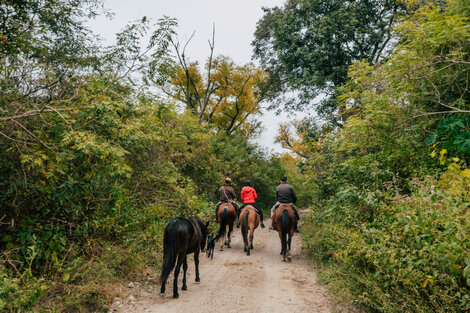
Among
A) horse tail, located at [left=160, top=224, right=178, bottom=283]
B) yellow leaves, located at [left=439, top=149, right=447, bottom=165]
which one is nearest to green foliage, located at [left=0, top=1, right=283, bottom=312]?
horse tail, located at [left=160, top=224, right=178, bottom=283]

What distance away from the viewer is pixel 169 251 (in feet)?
18.7

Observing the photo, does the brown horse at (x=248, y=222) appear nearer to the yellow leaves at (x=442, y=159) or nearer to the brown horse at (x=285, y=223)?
the brown horse at (x=285, y=223)

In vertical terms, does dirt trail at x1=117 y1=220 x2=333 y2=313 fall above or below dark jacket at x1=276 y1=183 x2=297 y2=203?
below

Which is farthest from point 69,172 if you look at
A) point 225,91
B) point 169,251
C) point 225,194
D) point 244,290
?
point 225,91

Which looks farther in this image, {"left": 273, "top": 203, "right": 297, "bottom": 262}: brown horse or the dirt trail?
{"left": 273, "top": 203, "right": 297, "bottom": 262}: brown horse

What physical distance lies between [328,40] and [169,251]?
14.3 metres

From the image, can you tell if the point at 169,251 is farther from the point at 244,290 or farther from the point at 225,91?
the point at 225,91

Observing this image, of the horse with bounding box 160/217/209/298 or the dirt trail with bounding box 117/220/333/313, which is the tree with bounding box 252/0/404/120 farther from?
the horse with bounding box 160/217/209/298

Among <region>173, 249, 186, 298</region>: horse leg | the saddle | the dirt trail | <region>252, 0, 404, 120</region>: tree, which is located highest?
<region>252, 0, 404, 120</region>: tree

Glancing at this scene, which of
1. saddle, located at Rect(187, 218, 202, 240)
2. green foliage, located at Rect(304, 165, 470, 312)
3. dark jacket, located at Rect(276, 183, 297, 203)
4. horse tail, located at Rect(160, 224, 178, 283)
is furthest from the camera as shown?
dark jacket, located at Rect(276, 183, 297, 203)

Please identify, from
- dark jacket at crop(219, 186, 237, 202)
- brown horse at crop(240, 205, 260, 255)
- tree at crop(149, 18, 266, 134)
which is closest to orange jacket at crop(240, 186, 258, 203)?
dark jacket at crop(219, 186, 237, 202)

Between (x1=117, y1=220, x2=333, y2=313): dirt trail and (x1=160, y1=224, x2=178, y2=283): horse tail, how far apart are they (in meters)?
0.52

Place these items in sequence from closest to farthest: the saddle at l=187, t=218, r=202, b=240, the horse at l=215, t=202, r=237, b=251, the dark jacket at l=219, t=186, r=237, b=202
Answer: the saddle at l=187, t=218, r=202, b=240 → the horse at l=215, t=202, r=237, b=251 → the dark jacket at l=219, t=186, r=237, b=202

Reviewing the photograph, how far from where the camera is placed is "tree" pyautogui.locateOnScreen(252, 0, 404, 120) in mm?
15234
